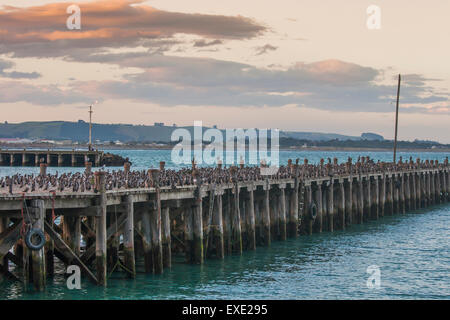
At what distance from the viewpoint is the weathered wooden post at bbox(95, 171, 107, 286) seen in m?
31.8

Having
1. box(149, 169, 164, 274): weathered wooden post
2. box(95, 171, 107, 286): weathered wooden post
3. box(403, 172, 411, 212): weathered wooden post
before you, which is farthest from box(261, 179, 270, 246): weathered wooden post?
box(403, 172, 411, 212): weathered wooden post

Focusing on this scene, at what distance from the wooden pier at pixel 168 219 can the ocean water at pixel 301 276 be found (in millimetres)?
803

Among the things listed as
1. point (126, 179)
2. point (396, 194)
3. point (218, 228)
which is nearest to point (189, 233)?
point (218, 228)

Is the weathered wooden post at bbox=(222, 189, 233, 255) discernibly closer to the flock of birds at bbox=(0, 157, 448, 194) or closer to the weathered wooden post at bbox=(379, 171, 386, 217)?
the flock of birds at bbox=(0, 157, 448, 194)

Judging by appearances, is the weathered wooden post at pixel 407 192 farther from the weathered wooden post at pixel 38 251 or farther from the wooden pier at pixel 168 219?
the weathered wooden post at pixel 38 251

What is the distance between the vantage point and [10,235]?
2978cm

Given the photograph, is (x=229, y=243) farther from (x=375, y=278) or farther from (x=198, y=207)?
(x=375, y=278)

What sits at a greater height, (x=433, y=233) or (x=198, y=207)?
(x=198, y=207)

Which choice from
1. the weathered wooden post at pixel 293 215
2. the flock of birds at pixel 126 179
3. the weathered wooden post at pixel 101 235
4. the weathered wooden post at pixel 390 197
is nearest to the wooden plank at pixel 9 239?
the flock of birds at pixel 126 179

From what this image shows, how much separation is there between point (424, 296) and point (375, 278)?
149 inches

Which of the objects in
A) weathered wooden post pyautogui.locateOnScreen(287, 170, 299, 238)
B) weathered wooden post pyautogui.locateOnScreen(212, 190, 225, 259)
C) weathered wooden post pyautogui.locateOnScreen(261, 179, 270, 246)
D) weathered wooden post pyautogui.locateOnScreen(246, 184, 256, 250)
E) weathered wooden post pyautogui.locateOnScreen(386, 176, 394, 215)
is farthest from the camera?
weathered wooden post pyautogui.locateOnScreen(386, 176, 394, 215)

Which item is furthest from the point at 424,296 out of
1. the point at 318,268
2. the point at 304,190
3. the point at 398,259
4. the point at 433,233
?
the point at 433,233

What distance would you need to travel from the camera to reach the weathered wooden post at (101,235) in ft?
104

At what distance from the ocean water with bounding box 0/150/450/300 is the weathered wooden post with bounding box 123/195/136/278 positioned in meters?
0.64
